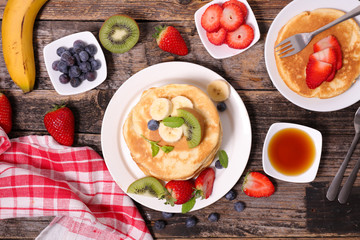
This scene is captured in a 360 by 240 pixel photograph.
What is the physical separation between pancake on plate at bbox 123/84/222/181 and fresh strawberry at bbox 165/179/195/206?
2.7 inches

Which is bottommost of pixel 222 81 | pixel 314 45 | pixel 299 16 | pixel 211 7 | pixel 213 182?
pixel 213 182

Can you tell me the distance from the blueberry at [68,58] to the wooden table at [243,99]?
0.79 ft

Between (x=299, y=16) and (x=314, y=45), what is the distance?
19cm

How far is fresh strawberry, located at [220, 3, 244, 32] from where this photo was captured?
1.76 metres

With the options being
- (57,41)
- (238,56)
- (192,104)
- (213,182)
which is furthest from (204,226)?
(57,41)

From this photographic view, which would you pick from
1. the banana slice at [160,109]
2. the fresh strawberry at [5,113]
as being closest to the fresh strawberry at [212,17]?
the banana slice at [160,109]

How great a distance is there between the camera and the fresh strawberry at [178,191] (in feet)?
5.90

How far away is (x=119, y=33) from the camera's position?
186cm

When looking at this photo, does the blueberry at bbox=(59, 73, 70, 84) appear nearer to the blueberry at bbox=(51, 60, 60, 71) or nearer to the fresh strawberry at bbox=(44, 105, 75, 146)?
the blueberry at bbox=(51, 60, 60, 71)

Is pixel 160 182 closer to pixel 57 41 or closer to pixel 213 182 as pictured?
pixel 213 182

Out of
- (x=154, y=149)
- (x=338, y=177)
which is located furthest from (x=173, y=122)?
(x=338, y=177)

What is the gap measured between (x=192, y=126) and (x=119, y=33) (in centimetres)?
74

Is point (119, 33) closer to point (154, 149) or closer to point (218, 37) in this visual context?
point (218, 37)

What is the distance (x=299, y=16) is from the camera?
1804mm
